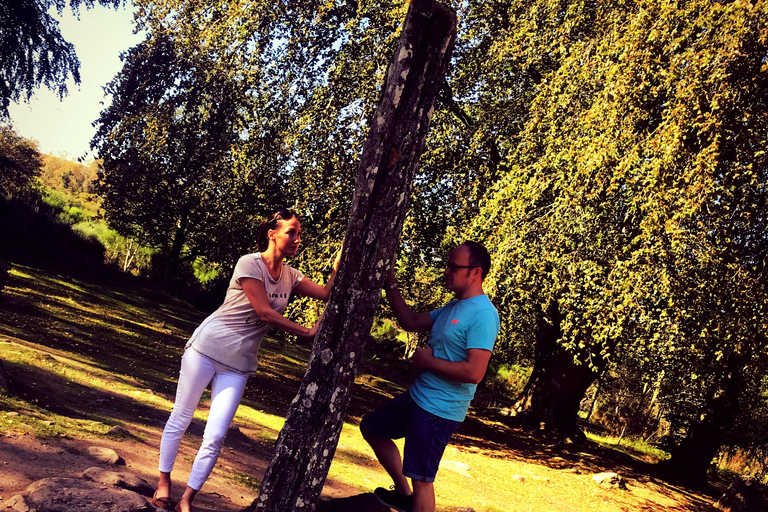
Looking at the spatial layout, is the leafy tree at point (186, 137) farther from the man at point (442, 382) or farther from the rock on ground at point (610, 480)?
the rock on ground at point (610, 480)

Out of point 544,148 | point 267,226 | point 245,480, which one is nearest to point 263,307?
point 267,226

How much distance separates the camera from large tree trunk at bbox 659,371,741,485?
14422 mm

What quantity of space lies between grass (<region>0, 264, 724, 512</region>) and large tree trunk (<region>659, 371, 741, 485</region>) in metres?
1.22

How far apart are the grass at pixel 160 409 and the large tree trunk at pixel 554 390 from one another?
93cm

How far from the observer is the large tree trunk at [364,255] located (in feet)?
11.3

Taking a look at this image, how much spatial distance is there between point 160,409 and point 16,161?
80.2 ft

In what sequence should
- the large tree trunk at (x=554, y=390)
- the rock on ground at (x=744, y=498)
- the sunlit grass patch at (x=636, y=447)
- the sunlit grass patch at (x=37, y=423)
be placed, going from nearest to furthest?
1. the sunlit grass patch at (x=37, y=423)
2. the rock on ground at (x=744, y=498)
3. the large tree trunk at (x=554, y=390)
4. the sunlit grass patch at (x=636, y=447)

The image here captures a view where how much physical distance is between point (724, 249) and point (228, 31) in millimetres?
8574

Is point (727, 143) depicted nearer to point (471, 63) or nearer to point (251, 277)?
point (471, 63)

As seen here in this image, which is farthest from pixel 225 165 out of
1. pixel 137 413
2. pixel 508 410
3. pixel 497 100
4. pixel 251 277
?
pixel 508 410

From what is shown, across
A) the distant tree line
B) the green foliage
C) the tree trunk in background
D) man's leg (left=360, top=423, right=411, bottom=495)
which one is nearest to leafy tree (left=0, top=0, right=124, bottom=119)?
the distant tree line

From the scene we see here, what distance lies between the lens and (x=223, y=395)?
3744 mm

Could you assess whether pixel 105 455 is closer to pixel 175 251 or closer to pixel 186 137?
pixel 186 137

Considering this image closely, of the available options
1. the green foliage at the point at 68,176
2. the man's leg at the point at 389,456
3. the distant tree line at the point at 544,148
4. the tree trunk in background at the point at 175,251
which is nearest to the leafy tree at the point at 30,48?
the distant tree line at the point at 544,148
